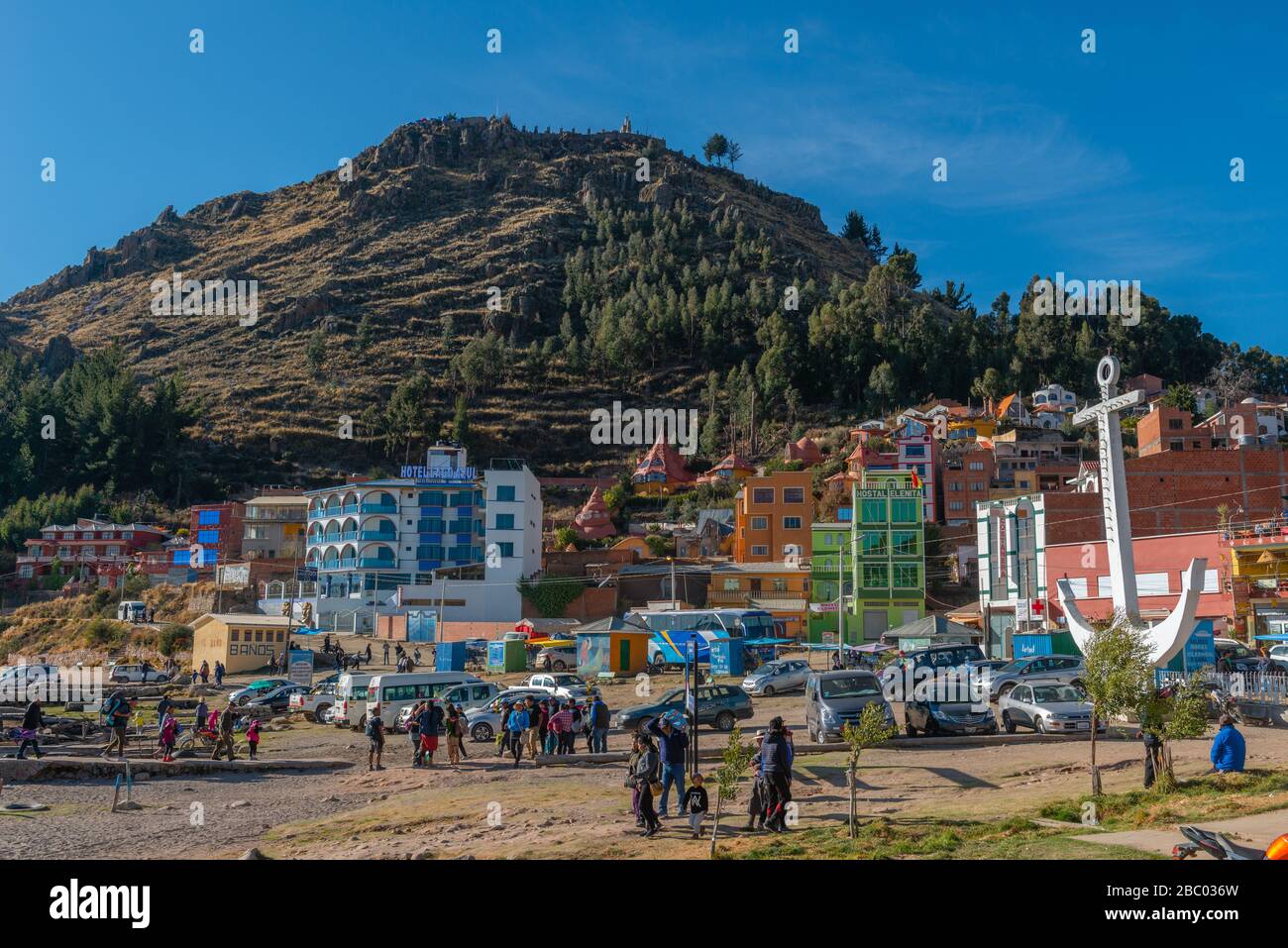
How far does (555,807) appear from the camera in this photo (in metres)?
17.4

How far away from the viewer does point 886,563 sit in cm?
6366

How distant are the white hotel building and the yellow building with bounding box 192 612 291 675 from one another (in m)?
12.6

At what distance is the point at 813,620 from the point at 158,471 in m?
80.7

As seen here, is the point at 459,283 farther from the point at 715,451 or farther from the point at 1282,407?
the point at 1282,407

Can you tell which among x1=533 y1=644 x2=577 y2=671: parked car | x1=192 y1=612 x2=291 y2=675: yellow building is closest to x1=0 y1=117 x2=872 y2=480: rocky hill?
x1=192 y1=612 x2=291 y2=675: yellow building

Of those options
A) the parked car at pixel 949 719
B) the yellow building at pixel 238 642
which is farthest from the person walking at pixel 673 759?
the yellow building at pixel 238 642

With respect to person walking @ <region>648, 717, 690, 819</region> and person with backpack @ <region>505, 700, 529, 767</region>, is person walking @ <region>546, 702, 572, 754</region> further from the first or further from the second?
person walking @ <region>648, 717, 690, 819</region>

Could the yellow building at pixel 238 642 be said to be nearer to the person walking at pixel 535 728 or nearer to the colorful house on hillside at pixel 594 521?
the person walking at pixel 535 728

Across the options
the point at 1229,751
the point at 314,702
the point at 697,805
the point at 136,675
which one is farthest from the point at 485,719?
the point at 136,675

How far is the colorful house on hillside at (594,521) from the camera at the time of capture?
285ft

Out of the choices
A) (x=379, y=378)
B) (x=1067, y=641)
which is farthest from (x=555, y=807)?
(x=379, y=378)

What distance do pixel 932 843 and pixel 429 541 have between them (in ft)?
221

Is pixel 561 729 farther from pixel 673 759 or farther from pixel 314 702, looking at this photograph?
pixel 314 702
